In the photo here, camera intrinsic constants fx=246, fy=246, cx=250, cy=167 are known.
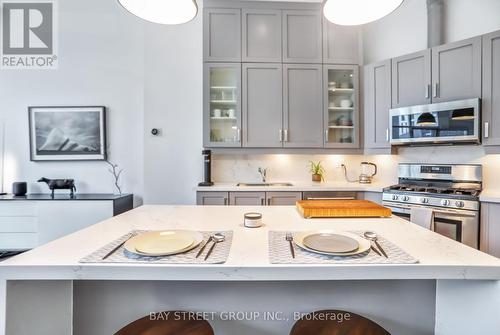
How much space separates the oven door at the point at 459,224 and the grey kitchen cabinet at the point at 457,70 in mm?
1088

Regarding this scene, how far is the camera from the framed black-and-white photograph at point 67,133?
326cm

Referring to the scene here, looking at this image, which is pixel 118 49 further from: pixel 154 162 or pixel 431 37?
pixel 431 37

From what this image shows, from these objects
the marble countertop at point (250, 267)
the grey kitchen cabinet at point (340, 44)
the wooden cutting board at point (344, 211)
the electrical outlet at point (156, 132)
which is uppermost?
the grey kitchen cabinet at point (340, 44)

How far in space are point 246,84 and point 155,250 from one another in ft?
7.91

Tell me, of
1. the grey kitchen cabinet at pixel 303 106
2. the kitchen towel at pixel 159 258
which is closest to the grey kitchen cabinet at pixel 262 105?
the grey kitchen cabinet at pixel 303 106

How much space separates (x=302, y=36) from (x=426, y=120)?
5.41 feet

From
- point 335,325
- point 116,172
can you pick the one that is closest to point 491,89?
point 335,325

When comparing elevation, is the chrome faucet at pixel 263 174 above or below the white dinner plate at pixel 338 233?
above

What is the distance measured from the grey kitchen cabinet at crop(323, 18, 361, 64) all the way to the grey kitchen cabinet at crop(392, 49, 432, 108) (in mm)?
472

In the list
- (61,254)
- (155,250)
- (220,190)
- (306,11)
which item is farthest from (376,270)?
(306,11)

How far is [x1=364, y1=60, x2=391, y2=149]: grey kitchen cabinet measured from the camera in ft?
9.11

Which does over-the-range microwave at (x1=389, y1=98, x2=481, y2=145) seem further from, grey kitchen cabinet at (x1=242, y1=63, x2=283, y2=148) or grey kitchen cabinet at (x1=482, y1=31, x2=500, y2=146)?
grey kitchen cabinet at (x1=242, y1=63, x2=283, y2=148)

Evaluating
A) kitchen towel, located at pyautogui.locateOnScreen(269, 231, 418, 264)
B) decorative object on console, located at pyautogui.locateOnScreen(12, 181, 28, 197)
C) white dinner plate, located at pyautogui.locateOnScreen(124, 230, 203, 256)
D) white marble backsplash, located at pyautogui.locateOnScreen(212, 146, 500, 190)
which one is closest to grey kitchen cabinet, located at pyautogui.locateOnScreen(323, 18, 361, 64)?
white marble backsplash, located at pyautogui.locateOnScreen(212, 146, 500, 190)

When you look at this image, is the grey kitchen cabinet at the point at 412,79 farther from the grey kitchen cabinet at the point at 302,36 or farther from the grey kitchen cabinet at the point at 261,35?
the grey kitchen cabinet at the point at 261,35
